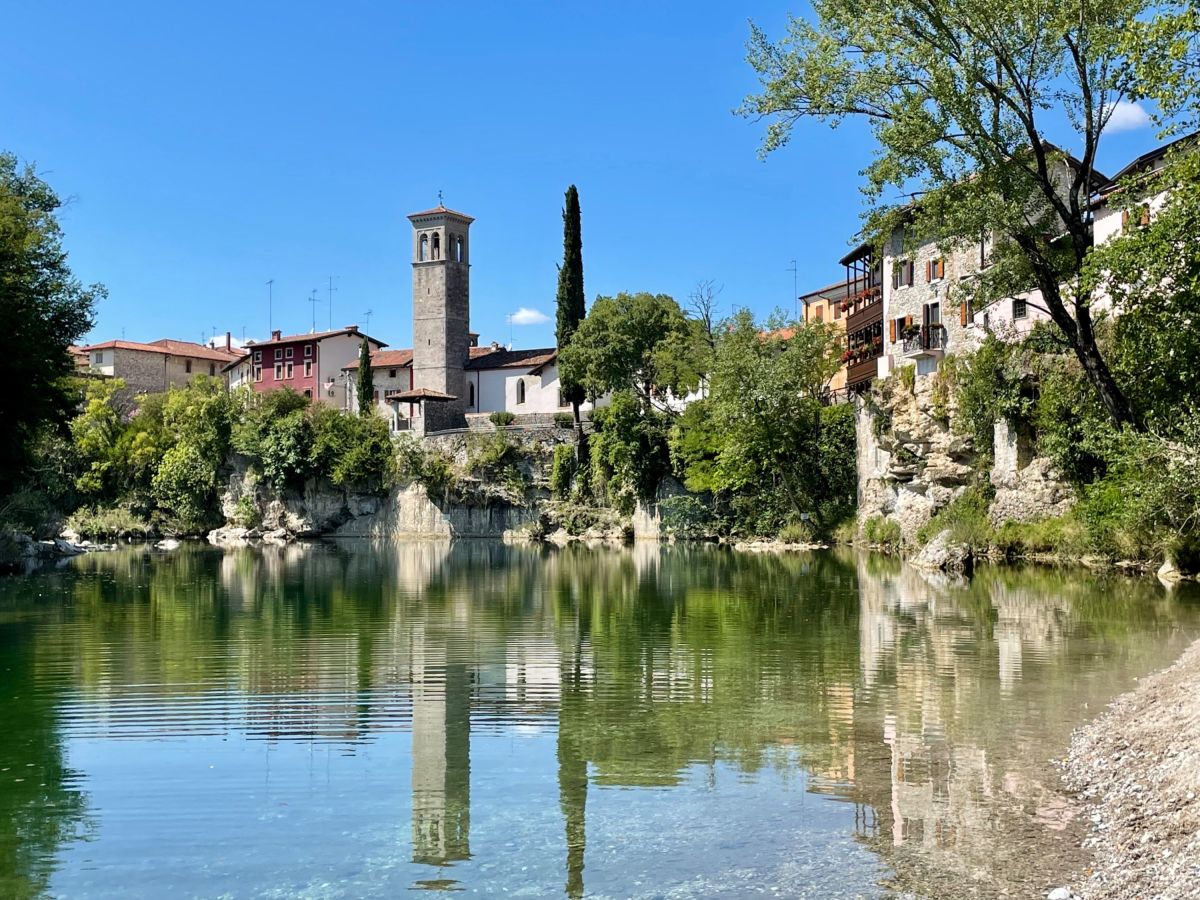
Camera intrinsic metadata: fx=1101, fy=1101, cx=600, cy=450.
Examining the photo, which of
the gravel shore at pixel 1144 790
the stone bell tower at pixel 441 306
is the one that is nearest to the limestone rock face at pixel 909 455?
the gravel shore at pixel 1144 790

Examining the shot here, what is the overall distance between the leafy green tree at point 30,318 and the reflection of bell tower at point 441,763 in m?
19.9

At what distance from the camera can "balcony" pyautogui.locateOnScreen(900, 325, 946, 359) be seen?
45.6 m

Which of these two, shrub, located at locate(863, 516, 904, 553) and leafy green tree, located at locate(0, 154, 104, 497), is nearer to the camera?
leafy green tree, located at locate(0, 154, 104, 497)

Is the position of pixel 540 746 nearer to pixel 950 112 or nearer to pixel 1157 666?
pixel 1157 666

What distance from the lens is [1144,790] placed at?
9242mm

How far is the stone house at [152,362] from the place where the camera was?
90562 millimetres

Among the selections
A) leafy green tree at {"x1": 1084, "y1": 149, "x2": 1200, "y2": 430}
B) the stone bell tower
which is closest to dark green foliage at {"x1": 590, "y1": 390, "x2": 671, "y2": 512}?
the stone bell tower

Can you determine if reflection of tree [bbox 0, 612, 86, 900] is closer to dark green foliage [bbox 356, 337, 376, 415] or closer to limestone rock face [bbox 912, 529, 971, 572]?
limestone rock face [bbox 912, 529, 971, 572]

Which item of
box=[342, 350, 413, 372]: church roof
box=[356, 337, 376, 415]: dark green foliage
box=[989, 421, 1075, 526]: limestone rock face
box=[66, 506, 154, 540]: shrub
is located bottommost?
box=[66, 506, 154, 540]: shrub

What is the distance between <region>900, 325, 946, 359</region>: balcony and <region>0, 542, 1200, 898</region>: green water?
21564 mm

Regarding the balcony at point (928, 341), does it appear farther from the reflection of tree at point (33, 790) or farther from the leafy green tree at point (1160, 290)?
the reflection of tree at point (33, 790)

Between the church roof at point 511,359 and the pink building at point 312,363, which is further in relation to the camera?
the pink building at point 312,363

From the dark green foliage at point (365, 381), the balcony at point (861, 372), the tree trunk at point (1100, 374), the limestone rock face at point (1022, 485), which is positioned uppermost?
the dark green foliage at point (365, 381)

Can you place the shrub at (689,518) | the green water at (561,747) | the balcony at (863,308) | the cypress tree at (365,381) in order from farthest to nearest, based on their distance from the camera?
the cypress tree at (365,381) → the shrub at (689,518) → the balcony at (863,308) → the green water at (561,747)
